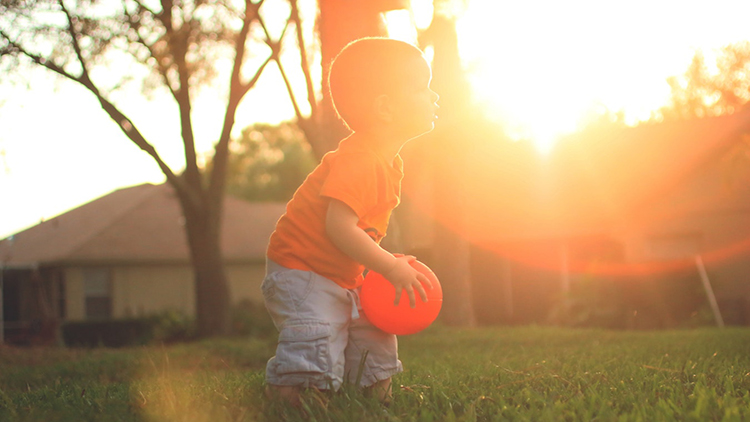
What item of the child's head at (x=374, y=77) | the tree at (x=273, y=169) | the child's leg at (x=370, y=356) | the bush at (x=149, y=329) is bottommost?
the bush at (x=149, y=329)

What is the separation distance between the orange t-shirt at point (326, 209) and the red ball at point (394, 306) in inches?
6.6

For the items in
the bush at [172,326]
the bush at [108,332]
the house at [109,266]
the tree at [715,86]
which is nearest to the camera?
the bush at [108,332]

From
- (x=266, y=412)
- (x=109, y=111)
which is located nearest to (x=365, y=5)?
(x=266, y=412)

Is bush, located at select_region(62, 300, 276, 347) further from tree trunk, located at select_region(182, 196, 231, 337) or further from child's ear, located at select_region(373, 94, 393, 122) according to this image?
child's ear, located at select_region(373, 94, 393, 122)

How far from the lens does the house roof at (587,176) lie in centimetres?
1962

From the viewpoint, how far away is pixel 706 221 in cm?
1984

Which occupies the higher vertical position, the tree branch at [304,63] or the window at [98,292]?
the tree branch at [304,63]

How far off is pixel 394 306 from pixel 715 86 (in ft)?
147

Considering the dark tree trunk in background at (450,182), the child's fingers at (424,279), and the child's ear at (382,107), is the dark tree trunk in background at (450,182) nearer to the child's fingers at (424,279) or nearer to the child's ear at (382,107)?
the child's ear at (382,107)

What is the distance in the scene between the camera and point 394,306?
2961mm

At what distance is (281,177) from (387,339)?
53.9 m

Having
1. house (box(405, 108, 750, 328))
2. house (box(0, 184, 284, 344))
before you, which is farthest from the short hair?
house (box(0, 184, 284, 344))

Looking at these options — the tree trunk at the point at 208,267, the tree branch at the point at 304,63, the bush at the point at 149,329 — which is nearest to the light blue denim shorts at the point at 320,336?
the tree branch at the point at 304,63

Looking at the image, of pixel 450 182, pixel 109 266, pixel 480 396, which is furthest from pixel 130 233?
pixel 480 396
